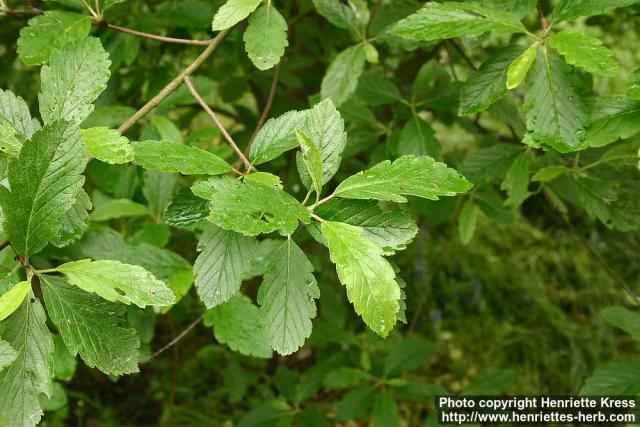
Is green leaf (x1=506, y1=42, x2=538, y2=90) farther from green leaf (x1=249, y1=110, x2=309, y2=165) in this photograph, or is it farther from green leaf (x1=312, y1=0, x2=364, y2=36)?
green leaf (x1=312, y1=0, x2=364, y2=36)

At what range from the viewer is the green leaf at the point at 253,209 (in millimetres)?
744

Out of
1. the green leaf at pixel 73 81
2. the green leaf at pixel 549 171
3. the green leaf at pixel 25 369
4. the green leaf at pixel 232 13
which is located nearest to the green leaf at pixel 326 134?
the green leaf at pixel 232 13

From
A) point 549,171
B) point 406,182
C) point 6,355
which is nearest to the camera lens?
point 6,355

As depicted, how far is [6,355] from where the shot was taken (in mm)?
706

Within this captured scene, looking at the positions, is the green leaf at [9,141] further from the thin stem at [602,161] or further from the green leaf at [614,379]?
the green leaf at [614,379]

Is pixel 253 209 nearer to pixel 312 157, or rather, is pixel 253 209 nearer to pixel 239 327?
pixel 312 157

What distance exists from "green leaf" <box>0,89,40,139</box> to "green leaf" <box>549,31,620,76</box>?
825 millimetres

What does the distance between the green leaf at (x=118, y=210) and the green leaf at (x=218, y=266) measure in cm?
54

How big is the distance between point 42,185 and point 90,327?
8.1 inches

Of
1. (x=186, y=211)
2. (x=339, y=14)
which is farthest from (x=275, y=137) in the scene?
(x=339, y=14)

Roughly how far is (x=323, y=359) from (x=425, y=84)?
3.62 feet

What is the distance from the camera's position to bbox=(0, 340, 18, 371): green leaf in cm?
70

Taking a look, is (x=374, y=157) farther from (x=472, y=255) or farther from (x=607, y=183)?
(x=472, y=255)

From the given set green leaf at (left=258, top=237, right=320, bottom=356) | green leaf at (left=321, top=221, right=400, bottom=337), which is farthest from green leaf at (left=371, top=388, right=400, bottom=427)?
green leaf at (left=321, top=221, right=400, bottom=337)
